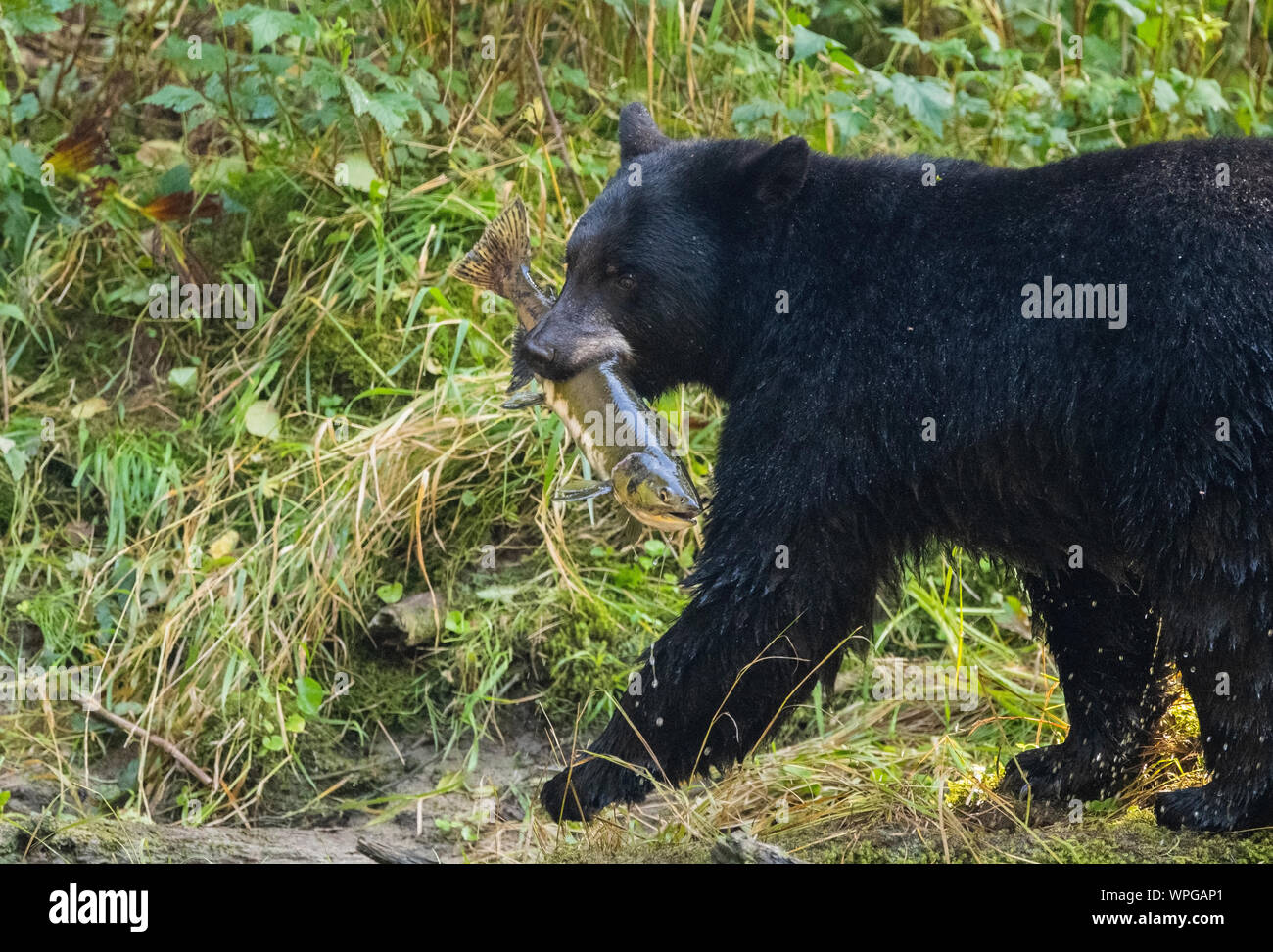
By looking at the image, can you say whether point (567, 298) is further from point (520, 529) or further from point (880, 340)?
point (520, 529)

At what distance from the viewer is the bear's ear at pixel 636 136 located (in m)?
4.91

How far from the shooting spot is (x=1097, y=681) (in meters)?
4.66

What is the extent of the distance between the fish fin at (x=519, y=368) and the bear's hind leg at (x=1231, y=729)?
6.90 feet

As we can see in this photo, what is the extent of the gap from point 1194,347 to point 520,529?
302 centimetres

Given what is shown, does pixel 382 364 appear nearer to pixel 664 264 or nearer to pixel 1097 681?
pixel 664 264

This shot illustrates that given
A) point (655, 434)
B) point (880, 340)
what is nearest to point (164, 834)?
point (655, 434)

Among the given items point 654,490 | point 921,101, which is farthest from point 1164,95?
point 654,490

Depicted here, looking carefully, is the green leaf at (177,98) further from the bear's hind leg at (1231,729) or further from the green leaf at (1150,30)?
the bear's hind leg at (1231,729)

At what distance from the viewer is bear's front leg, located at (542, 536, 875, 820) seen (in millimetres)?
4137

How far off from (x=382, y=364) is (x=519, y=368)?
62.3 inches

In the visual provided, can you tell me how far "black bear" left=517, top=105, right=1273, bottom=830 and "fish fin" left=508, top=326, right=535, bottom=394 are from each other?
68mm

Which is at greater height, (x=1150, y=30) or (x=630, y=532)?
(x=1150, y=30)

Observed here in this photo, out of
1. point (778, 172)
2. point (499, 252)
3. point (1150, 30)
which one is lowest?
point (499, 252)

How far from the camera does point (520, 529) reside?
608 centimetres
